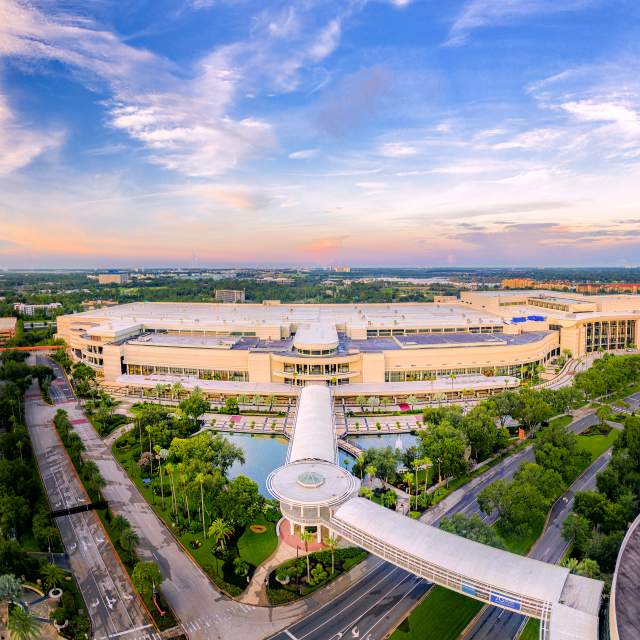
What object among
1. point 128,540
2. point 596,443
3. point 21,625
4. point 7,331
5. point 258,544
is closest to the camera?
point 21,625

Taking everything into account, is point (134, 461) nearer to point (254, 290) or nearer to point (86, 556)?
point (86, 556)

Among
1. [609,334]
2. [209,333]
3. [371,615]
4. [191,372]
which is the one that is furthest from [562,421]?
[209,333]

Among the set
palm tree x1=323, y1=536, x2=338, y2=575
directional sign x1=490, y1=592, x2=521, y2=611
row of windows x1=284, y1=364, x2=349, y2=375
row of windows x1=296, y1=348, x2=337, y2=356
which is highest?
row of windows x1=296, y1=348, x2=337, y2=356

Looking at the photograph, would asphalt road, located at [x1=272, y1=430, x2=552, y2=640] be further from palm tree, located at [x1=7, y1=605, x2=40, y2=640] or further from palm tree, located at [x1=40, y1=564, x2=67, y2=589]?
palm tree, located at [x1=40, y1=564, x2=67, y2=589]

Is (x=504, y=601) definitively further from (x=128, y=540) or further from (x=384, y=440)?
(x=384, y=440)

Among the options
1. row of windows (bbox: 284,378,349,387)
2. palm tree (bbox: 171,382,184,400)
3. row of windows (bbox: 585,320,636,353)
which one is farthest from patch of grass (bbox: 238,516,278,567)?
row of windows (bbox: 585,320,636,353)

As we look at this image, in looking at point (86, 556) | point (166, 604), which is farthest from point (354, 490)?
point (86, 556)
